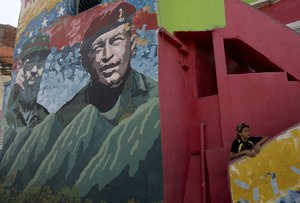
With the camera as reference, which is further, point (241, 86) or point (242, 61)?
point (242, 61)

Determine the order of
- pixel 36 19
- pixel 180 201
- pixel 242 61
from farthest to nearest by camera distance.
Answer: pixel 36 19
pixel 242 61
pixel 180 201

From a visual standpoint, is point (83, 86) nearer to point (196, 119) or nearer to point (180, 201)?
point (196, 119)

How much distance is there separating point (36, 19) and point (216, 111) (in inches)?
260

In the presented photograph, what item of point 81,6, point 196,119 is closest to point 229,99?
point 196,119

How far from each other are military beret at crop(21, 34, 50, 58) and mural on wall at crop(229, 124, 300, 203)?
22.1 feet

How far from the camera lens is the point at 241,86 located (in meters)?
7.09

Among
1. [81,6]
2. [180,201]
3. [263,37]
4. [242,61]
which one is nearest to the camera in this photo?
[180,201]

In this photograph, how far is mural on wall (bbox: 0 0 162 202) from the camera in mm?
7129

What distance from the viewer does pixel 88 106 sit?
841 centimetres

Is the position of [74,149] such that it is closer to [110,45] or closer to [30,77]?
[110,45]

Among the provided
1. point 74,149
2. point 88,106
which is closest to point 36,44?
point 88,106

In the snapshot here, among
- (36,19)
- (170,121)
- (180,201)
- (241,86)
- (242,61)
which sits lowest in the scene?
(180,201)

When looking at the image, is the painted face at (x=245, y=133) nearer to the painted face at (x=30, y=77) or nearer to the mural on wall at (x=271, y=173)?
the mural on wall at (x=271, y=173)

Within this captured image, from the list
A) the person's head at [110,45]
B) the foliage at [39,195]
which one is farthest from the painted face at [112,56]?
the foliage at [39,195]
